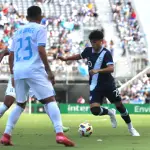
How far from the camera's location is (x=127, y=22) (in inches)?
1721

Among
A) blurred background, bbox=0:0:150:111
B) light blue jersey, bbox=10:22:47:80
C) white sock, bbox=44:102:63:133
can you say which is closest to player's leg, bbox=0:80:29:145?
light blue jersey, bbox=10:22:47:80

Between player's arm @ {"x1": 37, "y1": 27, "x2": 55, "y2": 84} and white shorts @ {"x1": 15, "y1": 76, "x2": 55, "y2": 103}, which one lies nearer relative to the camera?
player's arm @ {"x1": 37, "y1": 27, "x2": 55, "y2": 84}

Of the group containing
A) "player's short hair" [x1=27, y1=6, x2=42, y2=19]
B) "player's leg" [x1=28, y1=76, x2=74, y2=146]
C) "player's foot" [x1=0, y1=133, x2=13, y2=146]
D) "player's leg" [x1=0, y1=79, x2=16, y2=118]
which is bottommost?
"player's foot" [x1=0, y1=133, x2=13, y2=146]

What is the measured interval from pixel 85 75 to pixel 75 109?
5162mm

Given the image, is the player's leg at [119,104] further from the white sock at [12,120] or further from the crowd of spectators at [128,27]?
the crowd of spectators at [128,27]

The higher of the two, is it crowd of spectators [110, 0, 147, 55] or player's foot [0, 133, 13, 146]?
crowd of spectators [110, 0, 147, 55]

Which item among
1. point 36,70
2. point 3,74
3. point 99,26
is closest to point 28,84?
point 36,70

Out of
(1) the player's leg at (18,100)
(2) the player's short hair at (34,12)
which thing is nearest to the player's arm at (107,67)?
(1) the player's leg at (18,100)

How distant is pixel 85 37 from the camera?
139 ft

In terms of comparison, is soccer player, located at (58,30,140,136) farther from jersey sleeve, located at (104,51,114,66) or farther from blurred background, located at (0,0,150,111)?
blurred background, located at (0,0,150,111)

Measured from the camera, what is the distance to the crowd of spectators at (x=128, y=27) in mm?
40547

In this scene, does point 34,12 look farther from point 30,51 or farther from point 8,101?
point 8,101

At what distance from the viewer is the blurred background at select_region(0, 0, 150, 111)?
36781mm

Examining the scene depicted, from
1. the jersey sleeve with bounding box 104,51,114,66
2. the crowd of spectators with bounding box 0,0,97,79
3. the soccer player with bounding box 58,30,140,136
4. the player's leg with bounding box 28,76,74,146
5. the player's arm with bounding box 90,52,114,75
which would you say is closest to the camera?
the player's leg with bounding box 28,76,74,146
